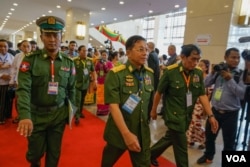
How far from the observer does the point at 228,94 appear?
2.56 meters

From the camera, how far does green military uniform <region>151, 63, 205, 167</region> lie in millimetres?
2100

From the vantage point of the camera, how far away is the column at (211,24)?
17.4 ft

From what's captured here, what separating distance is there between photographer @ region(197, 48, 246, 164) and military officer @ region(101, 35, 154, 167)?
3.92 ft

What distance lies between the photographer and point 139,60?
64.5 inches

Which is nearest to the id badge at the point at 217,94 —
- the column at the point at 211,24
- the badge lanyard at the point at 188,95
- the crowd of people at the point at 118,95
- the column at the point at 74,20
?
the crowd of people at the point at 118,95

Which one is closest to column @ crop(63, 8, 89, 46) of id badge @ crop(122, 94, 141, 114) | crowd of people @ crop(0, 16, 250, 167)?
crowd of people @ crop(0, 16, 250, 167)

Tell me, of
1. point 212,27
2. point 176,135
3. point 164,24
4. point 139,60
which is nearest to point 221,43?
point 212,27

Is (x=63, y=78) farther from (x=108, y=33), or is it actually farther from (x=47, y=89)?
(x=108, y=33)

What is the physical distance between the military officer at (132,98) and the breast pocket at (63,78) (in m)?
0.40

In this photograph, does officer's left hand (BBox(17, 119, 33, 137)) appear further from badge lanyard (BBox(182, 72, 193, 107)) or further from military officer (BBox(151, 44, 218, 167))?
badge lanyard (BBox(182, 72, 193, 107))

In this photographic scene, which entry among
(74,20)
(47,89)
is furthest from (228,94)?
(74,20)

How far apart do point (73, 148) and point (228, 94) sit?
2.09 meters

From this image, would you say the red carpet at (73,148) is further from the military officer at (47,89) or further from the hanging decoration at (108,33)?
the hanging decoration at (108,33)

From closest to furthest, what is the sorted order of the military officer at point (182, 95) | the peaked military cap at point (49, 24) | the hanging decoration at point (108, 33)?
the peaked military cap at point (49, 24)
the military officer at point (182, 95)
the hanging decoration at point (108, 33)
